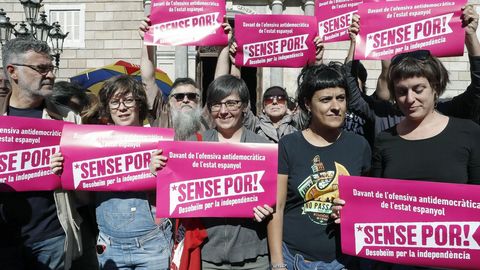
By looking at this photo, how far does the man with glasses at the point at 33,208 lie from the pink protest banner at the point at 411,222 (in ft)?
5.83

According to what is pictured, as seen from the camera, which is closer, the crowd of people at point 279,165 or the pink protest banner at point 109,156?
the crowd of people at point 279,165

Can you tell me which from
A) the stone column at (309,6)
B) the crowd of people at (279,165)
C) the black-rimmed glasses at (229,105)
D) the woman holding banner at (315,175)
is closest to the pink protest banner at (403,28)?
the crowd of people at (279,165)

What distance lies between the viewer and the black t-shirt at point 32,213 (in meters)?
3.03

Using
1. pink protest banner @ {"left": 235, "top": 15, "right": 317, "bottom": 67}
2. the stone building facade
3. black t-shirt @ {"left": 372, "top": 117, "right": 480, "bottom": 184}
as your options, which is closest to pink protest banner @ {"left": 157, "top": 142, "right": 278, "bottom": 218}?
black t-shirt @ {"left": 372, "top": 117, "right": 480, "bottom": 184}

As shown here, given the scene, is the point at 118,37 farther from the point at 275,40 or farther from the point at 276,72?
the point at 275,40

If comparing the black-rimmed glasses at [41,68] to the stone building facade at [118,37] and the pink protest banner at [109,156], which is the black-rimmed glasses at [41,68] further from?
the stone building facade at [118,37]

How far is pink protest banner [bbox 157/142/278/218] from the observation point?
9.32 ft

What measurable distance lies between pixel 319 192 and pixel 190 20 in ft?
8.31

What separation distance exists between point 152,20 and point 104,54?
12894 millimetres

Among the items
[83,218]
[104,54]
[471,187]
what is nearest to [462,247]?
[471,187]

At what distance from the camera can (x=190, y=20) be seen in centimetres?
461

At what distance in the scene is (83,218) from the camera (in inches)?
141

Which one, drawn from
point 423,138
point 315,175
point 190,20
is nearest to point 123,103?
point 315,175

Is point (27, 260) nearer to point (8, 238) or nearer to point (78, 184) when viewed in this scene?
point (8, 238)
